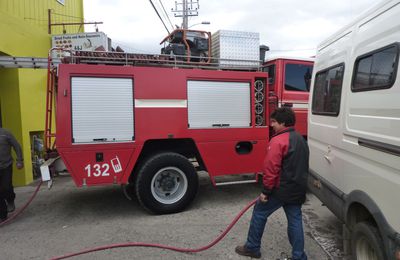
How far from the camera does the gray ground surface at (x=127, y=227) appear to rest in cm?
425

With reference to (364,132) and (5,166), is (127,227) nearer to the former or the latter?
(5,166)

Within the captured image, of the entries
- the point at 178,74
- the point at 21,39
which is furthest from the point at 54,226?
the point at 21,39

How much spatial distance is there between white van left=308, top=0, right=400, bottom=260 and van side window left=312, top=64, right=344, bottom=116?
1cm

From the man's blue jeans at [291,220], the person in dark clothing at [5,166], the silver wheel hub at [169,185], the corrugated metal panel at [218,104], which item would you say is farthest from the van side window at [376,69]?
the person in dark clothing at [5,166]

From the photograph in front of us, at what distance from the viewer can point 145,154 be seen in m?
5.73

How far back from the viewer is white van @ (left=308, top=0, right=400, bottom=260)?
8.56 ft

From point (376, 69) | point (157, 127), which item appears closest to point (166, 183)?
point (157, 127)

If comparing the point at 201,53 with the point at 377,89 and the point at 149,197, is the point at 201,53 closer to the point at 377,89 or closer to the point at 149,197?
the point at 149,197

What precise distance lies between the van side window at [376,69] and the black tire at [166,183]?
3.04m

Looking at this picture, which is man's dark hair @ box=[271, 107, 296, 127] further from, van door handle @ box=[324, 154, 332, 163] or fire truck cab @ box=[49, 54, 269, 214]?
fire truck cab @ box=[49, 54, 269, 214]

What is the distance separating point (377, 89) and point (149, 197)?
12.2ft

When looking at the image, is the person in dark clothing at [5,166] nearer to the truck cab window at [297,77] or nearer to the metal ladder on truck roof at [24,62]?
the metal ladder on truck roof at [24,62]

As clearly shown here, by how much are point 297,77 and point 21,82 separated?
6442 mm

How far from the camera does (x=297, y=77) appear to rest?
7.05 m
